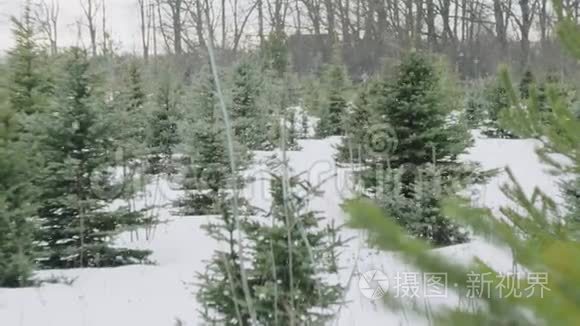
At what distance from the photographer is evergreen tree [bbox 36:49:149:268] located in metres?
6.14

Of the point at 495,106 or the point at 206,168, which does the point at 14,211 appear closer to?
the point at 206,168

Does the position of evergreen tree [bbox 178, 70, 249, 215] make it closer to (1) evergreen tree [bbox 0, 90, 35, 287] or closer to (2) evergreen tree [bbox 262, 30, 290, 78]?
(1) evergreen tree [bbox 0, 90, 35, 287]

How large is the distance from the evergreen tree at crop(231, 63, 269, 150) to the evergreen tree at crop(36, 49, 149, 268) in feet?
21.8

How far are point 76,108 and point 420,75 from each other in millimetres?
4456

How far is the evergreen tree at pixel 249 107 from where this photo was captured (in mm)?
13461

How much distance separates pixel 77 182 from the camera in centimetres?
617

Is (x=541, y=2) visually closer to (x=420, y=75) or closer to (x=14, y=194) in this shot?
(x=420, y=75)

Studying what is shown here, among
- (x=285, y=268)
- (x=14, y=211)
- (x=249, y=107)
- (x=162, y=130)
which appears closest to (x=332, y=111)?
(x=249, y=107)

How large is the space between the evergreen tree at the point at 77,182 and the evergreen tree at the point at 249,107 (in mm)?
6655

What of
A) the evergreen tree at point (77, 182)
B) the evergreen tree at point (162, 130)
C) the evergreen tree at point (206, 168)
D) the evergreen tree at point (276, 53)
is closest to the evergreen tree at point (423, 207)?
the evergreen tree at point (206, 168)

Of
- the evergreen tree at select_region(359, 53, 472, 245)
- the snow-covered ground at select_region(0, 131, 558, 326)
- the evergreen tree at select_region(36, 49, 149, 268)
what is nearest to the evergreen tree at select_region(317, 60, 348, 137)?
the evergreen tree at select_region(359, 53, 472, 245)

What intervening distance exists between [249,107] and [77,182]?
26.4ft

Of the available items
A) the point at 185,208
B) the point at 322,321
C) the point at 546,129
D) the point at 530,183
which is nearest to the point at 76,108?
the point at 185,208

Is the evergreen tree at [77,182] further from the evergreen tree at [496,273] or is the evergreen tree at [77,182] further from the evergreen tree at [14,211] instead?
the evergreen tree at [496,273]
